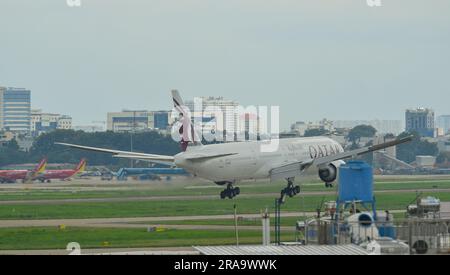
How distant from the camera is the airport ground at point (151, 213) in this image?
6475 centimetres

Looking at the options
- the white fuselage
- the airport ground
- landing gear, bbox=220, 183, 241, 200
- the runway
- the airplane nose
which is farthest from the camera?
the runway

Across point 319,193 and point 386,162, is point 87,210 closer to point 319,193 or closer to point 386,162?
point 319,193

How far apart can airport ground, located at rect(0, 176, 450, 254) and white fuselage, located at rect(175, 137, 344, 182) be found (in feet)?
7.28

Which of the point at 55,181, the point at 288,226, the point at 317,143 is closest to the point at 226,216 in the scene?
the point at 288,226

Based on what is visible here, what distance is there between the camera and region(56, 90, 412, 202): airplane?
9188cm

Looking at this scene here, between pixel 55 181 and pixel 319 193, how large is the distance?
2938 inches

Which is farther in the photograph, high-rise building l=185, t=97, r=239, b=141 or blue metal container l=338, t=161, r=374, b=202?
high-rise building l=185, t=97, r=239, b=141

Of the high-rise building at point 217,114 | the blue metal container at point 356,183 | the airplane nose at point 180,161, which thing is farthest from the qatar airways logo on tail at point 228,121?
the blue metal container at point 356,183

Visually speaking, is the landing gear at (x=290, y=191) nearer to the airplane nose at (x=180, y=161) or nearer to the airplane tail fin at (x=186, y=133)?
the airplane tail fin at (x=186, y=133)

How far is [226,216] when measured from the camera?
271ft

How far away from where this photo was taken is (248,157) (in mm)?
94562

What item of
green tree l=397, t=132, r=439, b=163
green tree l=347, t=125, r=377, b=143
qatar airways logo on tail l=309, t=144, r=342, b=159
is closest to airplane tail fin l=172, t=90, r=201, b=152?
qatar airways logo on tail l=309, t=144, r=342, b=159

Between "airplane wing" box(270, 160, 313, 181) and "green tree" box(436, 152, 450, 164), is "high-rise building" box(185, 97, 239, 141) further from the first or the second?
"airplane wing" box(270, 160, 313, 181)

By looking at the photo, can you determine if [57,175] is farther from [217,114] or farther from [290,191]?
[290,191]
